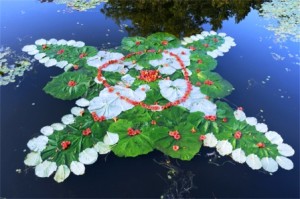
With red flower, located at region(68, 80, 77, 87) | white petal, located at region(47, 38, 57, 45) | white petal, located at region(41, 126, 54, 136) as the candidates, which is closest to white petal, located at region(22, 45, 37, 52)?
white petal, located at region(47, 38, 57, 45)

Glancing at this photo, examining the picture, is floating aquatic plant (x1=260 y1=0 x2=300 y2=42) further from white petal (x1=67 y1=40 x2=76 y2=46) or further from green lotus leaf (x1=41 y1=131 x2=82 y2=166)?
green lotus leaf (x1=41 y1=131 x2=82 y2=166)

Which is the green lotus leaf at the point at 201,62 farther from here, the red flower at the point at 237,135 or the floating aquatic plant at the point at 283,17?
the floating aquatic plant at the point at 283,17

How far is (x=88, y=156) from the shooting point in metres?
5.00

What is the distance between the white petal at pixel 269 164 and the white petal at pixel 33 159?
3.35 m

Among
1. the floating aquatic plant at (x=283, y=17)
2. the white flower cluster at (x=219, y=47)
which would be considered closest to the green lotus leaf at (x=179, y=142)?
the white flower cluster at (x=219, y=47)

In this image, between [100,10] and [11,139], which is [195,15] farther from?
[11,139]

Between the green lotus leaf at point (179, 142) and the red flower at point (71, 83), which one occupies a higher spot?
the red flower at point (71, 83)

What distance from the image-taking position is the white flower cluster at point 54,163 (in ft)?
15.7

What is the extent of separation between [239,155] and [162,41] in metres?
3.65

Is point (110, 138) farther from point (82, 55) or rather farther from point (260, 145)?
point (82, 55)

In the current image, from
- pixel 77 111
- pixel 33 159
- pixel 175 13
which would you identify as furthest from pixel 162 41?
pixel 33 159

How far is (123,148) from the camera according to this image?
5125 millimetres

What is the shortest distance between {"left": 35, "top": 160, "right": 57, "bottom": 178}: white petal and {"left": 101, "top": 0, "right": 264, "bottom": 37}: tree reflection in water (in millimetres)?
4314

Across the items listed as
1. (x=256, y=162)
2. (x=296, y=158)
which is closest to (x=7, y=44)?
(x=256, y=162)
